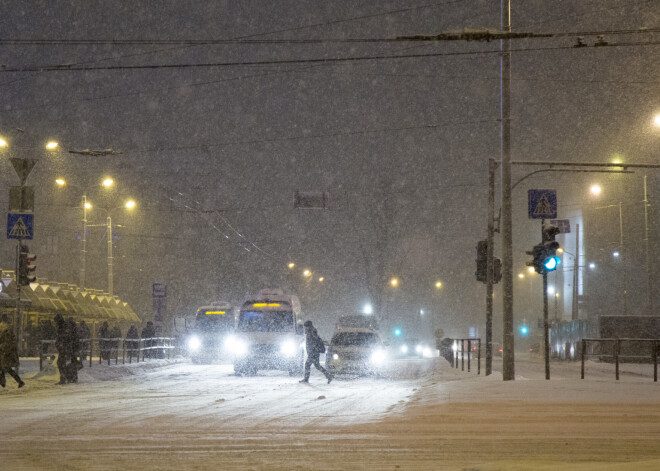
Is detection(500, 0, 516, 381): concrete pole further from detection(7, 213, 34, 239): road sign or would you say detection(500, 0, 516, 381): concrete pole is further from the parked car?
detection(7, 213, 34, 239): road sign

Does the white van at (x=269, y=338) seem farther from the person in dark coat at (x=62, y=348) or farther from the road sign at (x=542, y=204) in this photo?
the road sign at (x=542, y=204)

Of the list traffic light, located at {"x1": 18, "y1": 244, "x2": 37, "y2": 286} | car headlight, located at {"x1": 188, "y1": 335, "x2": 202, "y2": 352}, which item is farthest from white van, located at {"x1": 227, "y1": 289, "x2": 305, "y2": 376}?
car headlight, located at {"x1": 188, "y1": 335, "x2": 202, "y2": 352}

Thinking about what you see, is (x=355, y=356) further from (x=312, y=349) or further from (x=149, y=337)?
(x=149, y=337)

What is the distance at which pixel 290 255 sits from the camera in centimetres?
9619

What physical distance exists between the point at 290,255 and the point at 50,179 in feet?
135

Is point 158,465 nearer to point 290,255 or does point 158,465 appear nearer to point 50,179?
point 50,179

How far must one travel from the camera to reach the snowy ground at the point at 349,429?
9.14 metres

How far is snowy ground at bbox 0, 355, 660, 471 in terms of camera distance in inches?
360

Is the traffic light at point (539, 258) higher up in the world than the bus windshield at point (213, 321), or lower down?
higher up

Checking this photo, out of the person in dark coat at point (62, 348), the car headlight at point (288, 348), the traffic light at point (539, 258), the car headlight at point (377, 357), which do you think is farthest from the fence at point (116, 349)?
the traffic light at point (539, 258)

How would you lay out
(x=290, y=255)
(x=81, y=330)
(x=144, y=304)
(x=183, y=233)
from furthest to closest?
(x=290, y=255) < (x=183, y=233) < (x=144, y=304) < (x=81, y=330)

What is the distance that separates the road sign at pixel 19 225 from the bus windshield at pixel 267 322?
931cm

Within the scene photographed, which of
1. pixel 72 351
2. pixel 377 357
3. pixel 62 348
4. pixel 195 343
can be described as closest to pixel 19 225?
pixel 62 348

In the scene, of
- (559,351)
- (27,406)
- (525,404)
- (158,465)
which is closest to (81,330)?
(27,406)
